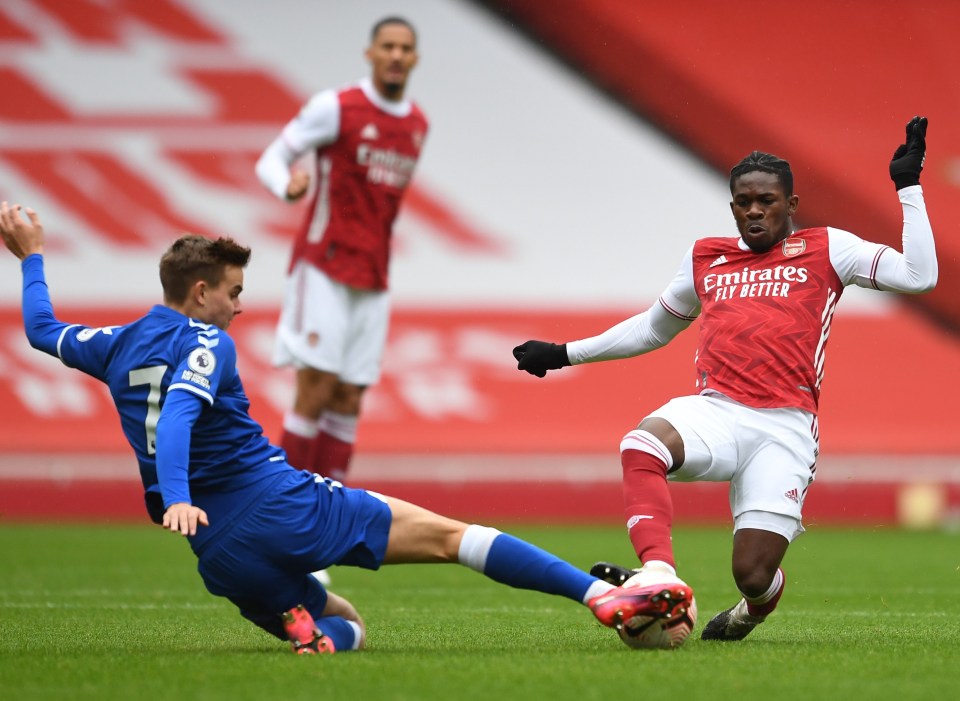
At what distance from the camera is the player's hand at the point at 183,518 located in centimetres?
389

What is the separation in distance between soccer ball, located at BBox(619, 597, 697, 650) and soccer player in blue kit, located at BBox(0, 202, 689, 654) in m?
0.06

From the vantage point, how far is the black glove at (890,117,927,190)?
15.8ft

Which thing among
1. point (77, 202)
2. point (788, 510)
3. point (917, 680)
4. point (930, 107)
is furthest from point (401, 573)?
point (930, 107)

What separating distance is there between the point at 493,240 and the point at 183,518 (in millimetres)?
9909

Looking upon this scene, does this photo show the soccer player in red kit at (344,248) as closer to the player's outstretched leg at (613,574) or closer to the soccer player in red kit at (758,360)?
the soccer player in red kit at (758,360)

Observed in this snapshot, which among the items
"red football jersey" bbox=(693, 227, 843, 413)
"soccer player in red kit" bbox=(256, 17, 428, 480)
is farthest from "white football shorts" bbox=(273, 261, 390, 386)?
"red football jersey" bbox=(693, 227, 843, 413)

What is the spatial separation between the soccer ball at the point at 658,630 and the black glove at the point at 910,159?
5.22 ft

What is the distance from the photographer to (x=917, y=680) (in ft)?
12.5

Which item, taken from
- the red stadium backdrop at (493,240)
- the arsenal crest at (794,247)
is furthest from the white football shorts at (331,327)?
the red stadium backdrop at (493,240)

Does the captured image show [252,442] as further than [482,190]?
No

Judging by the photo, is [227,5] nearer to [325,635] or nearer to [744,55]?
[744,55]

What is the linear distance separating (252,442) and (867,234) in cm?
981

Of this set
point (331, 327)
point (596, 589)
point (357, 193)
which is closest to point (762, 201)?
point (596, 589)

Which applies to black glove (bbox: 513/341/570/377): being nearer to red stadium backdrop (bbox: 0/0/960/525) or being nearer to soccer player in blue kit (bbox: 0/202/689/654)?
soccer player in blue kit (bbox: 0/202/689/654)
